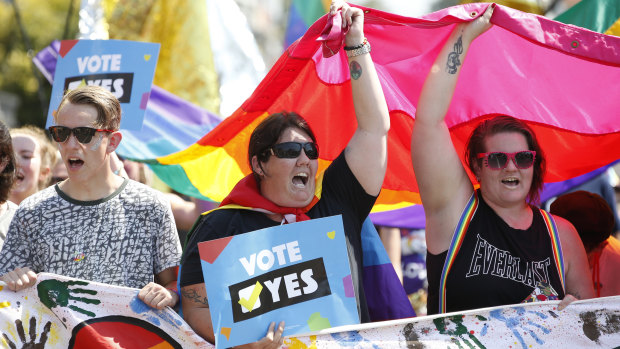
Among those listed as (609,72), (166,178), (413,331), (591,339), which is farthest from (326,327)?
(166,178)

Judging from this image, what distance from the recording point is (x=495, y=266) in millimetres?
2955

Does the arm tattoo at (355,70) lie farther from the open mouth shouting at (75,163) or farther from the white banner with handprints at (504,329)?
the open mouth shouting at (75,163)

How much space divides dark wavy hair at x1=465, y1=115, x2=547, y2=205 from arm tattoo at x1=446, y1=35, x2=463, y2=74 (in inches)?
13.0

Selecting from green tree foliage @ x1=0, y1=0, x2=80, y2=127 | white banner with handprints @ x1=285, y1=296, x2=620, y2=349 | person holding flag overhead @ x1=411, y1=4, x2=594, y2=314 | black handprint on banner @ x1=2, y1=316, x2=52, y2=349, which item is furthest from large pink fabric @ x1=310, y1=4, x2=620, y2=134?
green tree foliage @ x1=0, y1=0, x2=80, y2=127

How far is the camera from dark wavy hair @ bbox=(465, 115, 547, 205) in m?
3.16

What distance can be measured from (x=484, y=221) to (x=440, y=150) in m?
0.34

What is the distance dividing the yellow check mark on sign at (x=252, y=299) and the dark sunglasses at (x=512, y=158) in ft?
3.77

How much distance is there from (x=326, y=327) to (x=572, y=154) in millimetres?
1832

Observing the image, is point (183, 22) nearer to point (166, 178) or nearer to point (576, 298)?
point (166, 178)

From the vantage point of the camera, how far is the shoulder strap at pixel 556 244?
3.03 m

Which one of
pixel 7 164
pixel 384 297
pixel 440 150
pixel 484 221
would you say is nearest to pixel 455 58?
pixel 440 150

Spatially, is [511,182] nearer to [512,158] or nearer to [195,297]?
[512,158]

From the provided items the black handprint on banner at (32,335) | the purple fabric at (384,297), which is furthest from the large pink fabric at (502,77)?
the black handprint on banner at (32,335)

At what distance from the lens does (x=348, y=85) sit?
3.55 m
